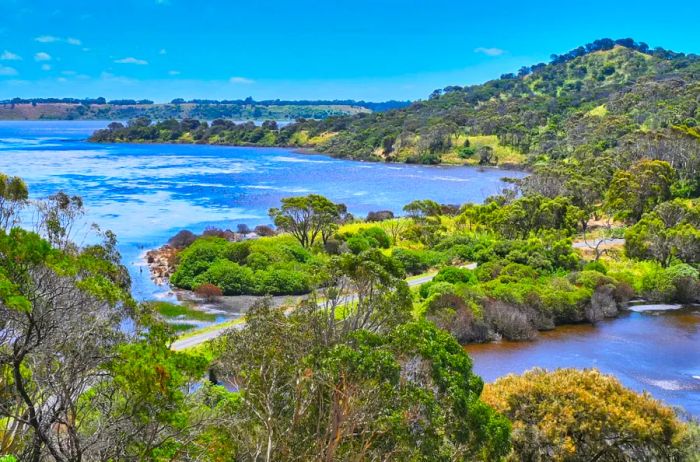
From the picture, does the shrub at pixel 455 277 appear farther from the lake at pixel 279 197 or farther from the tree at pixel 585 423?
the tree at pixel 585 423

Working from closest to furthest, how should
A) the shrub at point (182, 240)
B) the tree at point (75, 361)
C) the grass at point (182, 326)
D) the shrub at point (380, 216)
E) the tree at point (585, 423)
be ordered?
the tree at point (75, 361) < the tree at point (585, 423) < the grass at point (182, 326) < the shrub at point (182, 240) < the shrub at point (380, 216)

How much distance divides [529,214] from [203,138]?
486 feet

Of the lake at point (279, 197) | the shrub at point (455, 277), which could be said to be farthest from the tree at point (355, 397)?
the shrub at point (455, 277)

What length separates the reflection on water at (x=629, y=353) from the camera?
23469mm

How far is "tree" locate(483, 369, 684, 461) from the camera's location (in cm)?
1425

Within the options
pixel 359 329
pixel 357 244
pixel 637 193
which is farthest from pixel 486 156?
pixel 359 329

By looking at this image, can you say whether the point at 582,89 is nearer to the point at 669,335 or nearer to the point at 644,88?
the point at 644,88

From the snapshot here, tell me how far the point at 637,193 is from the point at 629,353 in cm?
2930

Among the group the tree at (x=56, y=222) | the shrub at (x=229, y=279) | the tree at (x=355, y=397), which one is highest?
the tree at (x=56, y=222)

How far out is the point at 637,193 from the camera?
52.6 meters

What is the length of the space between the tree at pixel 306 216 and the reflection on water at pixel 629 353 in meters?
19.4

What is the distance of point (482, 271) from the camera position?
36.4 m

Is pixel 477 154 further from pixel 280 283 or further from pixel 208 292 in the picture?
pixel 208 292

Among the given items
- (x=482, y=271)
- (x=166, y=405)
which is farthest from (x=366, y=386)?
(x=482, y=271)
